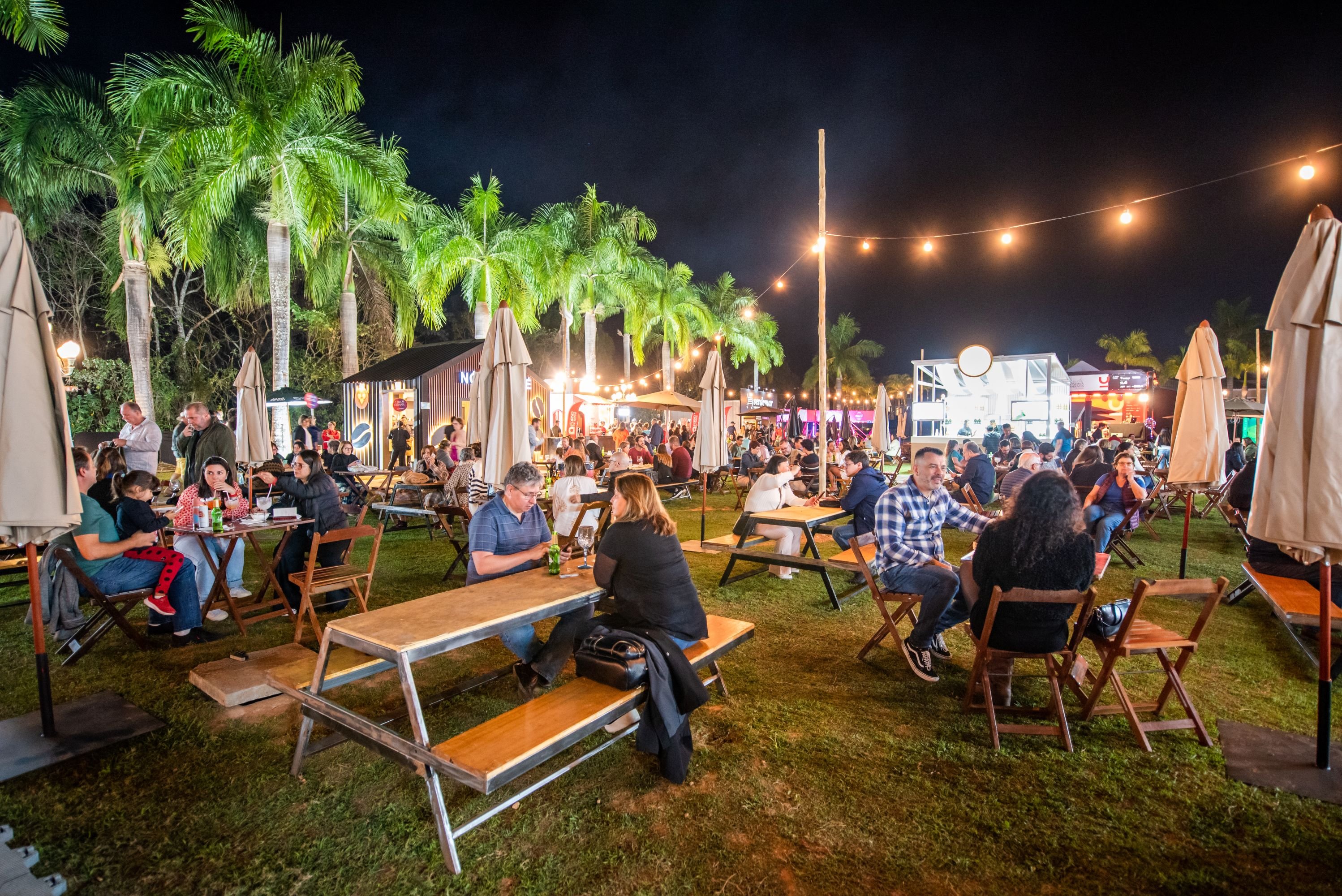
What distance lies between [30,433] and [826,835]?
13.5 feet

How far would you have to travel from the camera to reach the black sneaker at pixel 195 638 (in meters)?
4.95

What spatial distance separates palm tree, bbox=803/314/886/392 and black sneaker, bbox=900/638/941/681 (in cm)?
5316

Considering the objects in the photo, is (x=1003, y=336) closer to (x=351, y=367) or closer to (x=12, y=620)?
(x=351, y=367)

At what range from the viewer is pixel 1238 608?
5.90m

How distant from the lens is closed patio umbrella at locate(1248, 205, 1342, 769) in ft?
9.82

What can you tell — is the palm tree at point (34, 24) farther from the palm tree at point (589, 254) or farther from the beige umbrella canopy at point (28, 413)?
the palm tree at point (589, 254)

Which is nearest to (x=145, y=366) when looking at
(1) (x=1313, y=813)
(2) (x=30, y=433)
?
(2) (x=30, y=433)

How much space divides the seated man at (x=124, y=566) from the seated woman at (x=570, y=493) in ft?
10.1

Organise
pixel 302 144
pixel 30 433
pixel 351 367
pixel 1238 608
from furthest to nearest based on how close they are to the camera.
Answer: pixel 351 367
pixel 302 144
pixel 1238 608
pixel 30 433

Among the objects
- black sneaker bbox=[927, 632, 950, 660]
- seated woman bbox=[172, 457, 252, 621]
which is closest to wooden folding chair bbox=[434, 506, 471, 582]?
seated woman bbox=[172, 457, 252, 621]

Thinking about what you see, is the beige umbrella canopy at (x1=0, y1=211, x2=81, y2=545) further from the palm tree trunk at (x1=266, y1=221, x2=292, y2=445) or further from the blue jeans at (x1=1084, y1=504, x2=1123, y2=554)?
the palm tree trunk at (x1=266, y1=221, x2=292, y2=445)

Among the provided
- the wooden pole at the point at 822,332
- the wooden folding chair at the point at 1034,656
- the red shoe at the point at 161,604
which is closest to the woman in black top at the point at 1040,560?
the wooden folding chair at the point at 1034,656

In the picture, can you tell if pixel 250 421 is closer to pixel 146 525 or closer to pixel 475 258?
pixel 146 525

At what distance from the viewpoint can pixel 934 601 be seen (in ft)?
14.4
